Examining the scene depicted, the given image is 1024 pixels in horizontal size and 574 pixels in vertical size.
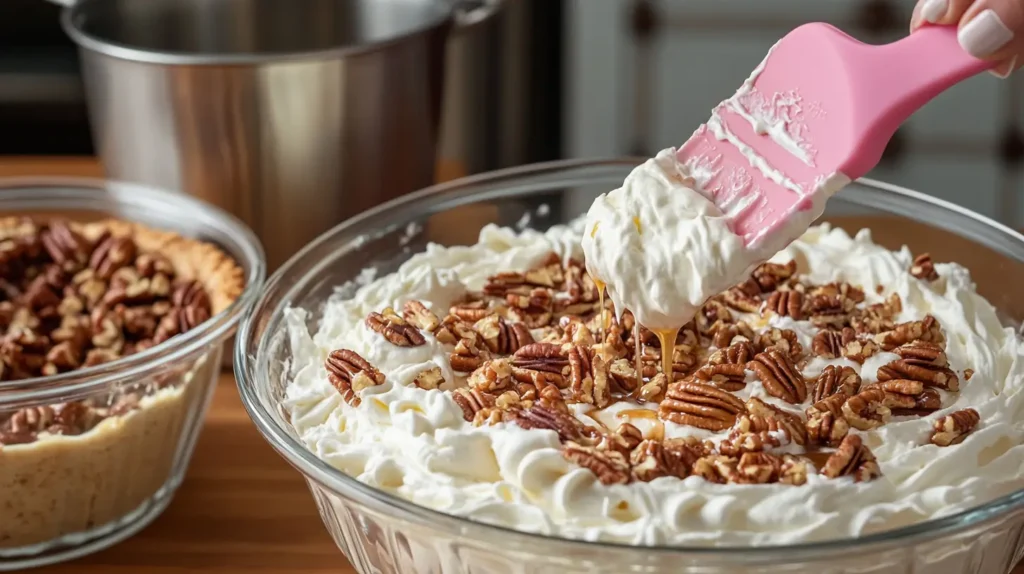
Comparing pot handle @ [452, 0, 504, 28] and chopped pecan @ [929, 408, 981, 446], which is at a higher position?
pot handle @ [452, 0, 504, 28]

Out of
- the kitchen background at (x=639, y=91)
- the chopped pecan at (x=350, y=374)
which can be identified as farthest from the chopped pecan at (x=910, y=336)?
the kitchen background at (x=639, y=91)

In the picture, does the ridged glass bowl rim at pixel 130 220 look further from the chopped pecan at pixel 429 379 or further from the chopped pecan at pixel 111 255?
the chopped pecan at pixel 429 379

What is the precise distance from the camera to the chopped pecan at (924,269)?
1546mm

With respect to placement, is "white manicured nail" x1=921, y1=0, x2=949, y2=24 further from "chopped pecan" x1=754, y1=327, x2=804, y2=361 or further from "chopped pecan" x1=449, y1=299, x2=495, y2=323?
"chopped pecan" x1=449, y1=299, x2=495, y2=323

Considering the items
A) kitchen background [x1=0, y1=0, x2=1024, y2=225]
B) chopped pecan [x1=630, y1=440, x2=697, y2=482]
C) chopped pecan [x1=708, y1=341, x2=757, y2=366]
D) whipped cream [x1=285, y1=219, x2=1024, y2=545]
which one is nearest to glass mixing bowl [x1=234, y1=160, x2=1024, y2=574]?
whipped cream [x1=285, y1=219, x2=1024, y2=545]

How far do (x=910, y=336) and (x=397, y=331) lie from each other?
607mm

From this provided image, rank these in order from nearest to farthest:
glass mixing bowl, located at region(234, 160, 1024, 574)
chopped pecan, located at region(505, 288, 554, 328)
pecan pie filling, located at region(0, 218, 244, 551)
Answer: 1. glass mixing bowl, located at region(234, 160, 1024, 574)
2. pecan pie filling, located at region(0, 218, 244, 551)
3. chopped pecan, located at region(505, 288, 554, 328)

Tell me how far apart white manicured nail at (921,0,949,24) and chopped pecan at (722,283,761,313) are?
44 centimetres

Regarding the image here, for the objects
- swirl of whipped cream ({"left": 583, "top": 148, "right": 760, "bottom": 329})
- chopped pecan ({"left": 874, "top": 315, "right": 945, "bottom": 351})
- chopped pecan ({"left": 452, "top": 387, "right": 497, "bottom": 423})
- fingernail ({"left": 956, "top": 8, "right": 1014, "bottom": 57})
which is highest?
fingernail ({"left": 956, "top": 8, "right": 1014, "bottom": 57})

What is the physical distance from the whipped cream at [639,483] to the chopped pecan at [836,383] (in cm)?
4

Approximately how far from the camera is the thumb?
1.20 m

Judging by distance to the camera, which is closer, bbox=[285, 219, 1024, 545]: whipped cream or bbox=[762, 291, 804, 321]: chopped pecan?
bbox=[285, 219, 1024, 545]: whipped cream

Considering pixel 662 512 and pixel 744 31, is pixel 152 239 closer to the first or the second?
pixel 662 512

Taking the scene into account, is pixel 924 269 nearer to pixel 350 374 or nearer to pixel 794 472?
pixel 794 472
